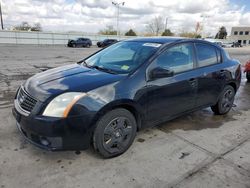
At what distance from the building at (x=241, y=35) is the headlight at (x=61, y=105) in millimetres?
98757

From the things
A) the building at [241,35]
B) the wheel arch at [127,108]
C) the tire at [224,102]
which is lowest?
the tire at [224,102]

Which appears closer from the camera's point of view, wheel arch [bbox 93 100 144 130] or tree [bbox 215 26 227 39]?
wheel arch [bbox 93 100 144 130]

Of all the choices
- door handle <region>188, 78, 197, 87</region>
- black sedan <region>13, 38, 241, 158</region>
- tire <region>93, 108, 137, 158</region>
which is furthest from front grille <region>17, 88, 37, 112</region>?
door handle <region>188, 78, 197, 87</region>

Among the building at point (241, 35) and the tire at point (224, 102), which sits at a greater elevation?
the building at point (241, 35)

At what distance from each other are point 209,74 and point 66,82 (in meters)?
2.57

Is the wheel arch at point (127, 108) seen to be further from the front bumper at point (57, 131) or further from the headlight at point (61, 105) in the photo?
the headlight at point (61, 105)

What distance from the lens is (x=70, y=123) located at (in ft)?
8.29

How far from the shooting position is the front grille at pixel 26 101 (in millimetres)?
2632

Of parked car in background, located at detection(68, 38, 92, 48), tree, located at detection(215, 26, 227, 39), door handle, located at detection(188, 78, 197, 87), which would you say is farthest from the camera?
tree, located at detection(215, 26, 227, 39)

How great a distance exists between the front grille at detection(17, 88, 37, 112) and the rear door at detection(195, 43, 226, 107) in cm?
268

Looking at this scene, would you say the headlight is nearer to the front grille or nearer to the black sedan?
the black sedan

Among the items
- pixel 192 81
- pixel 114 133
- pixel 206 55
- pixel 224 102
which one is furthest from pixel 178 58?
pixel 224 102

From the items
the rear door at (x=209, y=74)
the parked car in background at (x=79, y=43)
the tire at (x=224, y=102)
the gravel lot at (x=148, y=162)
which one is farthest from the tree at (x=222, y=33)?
the gravel lot at (x=148, y=162)

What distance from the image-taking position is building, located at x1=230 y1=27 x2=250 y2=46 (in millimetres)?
88688
